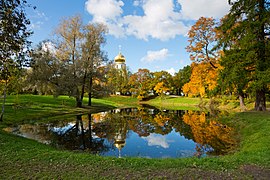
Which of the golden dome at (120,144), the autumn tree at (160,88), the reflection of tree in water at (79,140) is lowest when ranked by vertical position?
the golden dome at (120,144)

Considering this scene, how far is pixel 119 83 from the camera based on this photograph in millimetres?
77250

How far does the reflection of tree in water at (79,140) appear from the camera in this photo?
12266 millimetres

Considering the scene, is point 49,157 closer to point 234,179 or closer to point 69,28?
point 234,179

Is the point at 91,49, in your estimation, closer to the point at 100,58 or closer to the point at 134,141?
the point at 100,58

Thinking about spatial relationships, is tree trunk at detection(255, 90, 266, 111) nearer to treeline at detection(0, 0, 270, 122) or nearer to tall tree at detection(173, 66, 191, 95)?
treeline at detection(0, 0, 270, 122)

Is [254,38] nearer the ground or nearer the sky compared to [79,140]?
nearer the sky

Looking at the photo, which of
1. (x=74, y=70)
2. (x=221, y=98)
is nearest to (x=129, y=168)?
(x=74, y=70)

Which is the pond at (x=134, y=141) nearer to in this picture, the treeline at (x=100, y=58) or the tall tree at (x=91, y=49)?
the treeline at (x=100, y=58)

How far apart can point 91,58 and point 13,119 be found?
15286mm

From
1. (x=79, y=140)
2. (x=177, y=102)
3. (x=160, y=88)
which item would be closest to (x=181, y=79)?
(x=160, y=88)

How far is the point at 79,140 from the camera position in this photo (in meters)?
14.2

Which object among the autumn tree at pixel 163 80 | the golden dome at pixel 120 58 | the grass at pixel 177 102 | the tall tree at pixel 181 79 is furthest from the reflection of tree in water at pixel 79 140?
the golden dome at pixel 120 58

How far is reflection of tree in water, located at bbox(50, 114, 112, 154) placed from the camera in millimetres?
12266

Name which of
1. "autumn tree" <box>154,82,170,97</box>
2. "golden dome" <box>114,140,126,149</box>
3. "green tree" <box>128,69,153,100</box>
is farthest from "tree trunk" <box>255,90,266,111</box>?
"green tree" <box>128,69,153,100</box>
